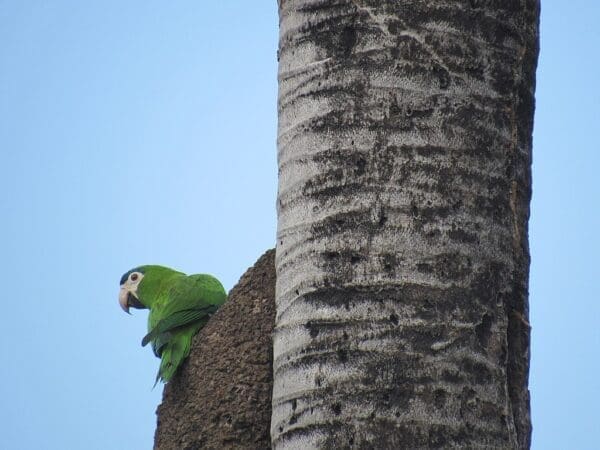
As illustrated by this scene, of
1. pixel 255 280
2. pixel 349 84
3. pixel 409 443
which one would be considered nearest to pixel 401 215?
pixel 349 84

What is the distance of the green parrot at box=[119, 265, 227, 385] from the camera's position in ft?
18.7

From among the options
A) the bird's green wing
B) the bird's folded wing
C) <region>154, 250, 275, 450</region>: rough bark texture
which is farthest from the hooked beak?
<region>154, 250, 275, 450</region>: rough bark texture

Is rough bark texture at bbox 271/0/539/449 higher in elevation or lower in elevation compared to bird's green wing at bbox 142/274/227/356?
lower

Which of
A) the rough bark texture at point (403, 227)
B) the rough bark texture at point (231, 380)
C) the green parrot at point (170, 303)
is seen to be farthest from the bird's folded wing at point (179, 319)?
the rough bark texture at point (403, 227)

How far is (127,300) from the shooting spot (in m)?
7.22

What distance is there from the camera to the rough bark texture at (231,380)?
473 cm

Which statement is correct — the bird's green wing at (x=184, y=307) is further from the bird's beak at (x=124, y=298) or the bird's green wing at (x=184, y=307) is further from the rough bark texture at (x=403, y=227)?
the rough bark texture at (x=403, y=227)

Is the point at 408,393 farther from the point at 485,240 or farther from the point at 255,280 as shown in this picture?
the point at 255,280

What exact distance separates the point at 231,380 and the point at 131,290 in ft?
8.38

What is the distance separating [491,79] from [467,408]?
1370 millimetres

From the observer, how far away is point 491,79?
402cm

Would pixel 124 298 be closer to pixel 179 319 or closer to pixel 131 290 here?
pixel 131 290

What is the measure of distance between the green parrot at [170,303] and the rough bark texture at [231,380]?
267 mm

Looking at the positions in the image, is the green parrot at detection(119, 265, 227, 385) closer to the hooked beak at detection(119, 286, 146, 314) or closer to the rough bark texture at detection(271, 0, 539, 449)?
the hooked beak at detection(119, 286, 146, 314)
